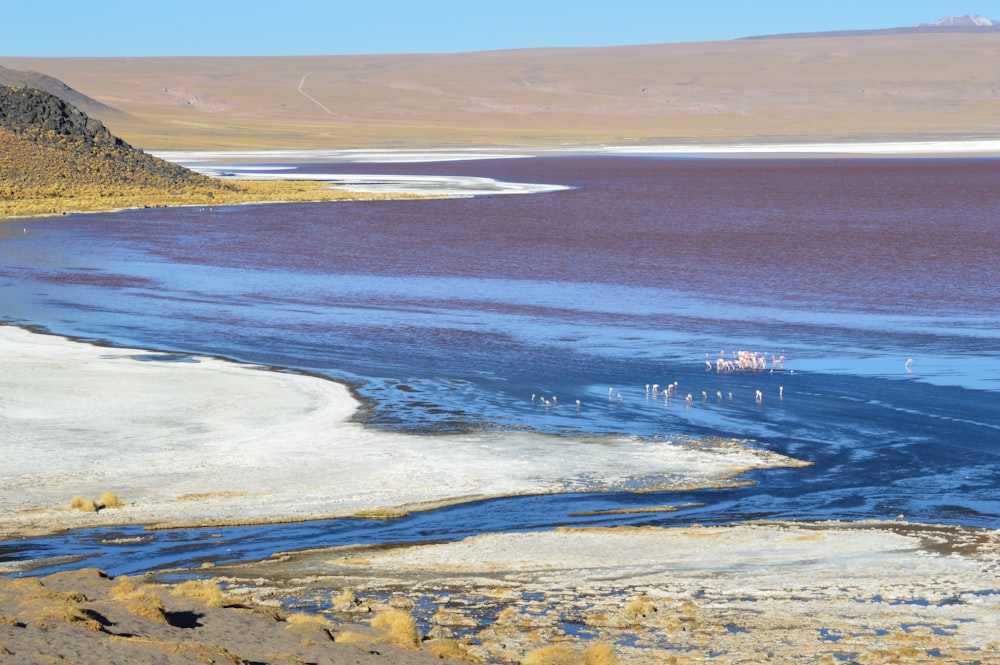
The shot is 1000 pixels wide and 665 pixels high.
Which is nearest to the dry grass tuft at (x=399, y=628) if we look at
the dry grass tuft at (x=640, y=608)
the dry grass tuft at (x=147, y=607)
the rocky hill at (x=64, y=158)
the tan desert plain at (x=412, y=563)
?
the tan desert plain at (x=412, y=563)

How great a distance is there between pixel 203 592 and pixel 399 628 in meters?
1.68

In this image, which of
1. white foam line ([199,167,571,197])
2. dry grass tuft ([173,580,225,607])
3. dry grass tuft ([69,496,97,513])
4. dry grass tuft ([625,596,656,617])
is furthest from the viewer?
white foam line ([199,167,571,197])

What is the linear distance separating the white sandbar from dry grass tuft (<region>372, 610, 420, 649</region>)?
3.61 meters

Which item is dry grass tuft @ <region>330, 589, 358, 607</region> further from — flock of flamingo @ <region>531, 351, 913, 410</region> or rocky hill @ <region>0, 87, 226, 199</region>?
rocky hill @ <region>0, 87, 226, 199</region>

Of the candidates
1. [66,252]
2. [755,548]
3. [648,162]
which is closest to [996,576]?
[755,548]

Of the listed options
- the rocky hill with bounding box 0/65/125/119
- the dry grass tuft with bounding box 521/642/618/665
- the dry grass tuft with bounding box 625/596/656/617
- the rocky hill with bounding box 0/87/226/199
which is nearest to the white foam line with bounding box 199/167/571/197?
the rocky hill with bounding box 0/87/226/199

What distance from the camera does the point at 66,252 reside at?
42.3 metres

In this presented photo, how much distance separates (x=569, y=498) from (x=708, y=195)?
194 feet

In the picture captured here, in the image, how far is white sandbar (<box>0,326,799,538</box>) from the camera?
47.5ft

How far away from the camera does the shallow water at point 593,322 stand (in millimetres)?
15312

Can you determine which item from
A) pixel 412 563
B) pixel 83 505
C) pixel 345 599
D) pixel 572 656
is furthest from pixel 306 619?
pixel 83 505

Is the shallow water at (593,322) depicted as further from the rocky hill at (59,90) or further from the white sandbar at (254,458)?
the rocky hill at (59,90)

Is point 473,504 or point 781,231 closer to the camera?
point 473,504

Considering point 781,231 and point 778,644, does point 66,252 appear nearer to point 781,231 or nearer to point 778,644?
point 781,231
